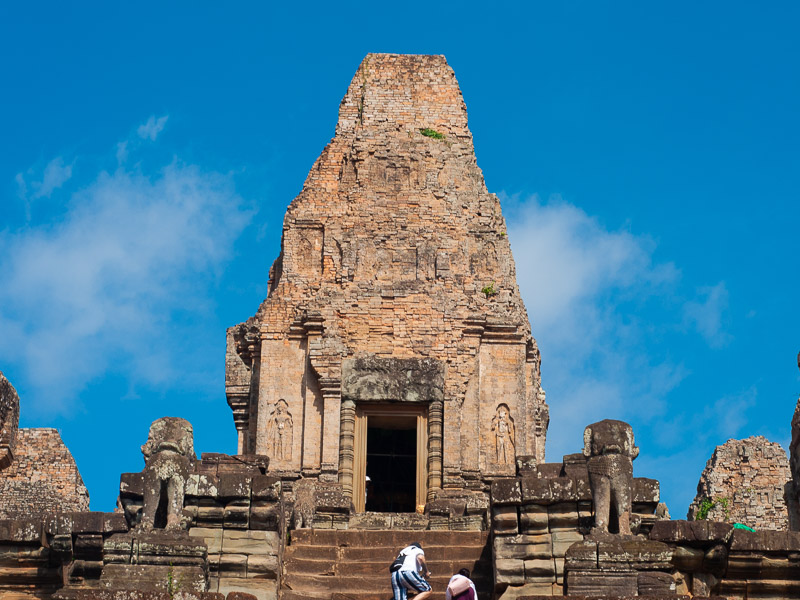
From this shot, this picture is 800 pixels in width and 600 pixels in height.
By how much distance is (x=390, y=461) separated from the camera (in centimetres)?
3703

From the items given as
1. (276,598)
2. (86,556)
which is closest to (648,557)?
(276,598)

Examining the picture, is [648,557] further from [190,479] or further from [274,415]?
[274,415]

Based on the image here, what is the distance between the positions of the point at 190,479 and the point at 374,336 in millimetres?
11584

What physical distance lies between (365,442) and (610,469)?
458 inches

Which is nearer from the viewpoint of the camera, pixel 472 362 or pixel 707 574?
pixel 707 574

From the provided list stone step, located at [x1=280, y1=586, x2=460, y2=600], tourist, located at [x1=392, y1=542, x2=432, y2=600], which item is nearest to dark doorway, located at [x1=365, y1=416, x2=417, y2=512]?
stone step, located at [x1=280, y1=586, x2=460, y2=600]

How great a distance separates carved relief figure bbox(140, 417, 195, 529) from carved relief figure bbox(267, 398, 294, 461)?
10.2 meters

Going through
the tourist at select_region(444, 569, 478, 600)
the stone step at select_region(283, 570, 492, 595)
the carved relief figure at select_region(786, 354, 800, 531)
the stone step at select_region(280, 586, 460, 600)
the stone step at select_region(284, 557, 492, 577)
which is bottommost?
the tourist at select_region(444, 569, 478, 600)

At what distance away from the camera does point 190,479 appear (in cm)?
2280

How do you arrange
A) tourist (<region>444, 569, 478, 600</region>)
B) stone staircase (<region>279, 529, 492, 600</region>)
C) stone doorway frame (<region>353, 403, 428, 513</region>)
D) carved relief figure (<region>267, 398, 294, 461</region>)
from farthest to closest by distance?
carved relief figure (<region>267, 398, 294, 461</region>), stone doorway frame (<region>353, 403, 428, 513</region>), stone staircase (<region>279, 529, 492, 600</region>), tourist (<region>444, 569, 478, 600</region>)

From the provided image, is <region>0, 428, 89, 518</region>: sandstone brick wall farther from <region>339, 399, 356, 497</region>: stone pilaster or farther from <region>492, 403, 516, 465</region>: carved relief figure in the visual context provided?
<region>492, 403, 516, 465</region>: carved relief figure

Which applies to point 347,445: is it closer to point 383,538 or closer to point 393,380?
point 393,380

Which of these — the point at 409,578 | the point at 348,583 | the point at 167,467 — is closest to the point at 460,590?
the point at 409,578

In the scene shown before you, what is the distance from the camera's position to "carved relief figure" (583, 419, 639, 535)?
2216cm
